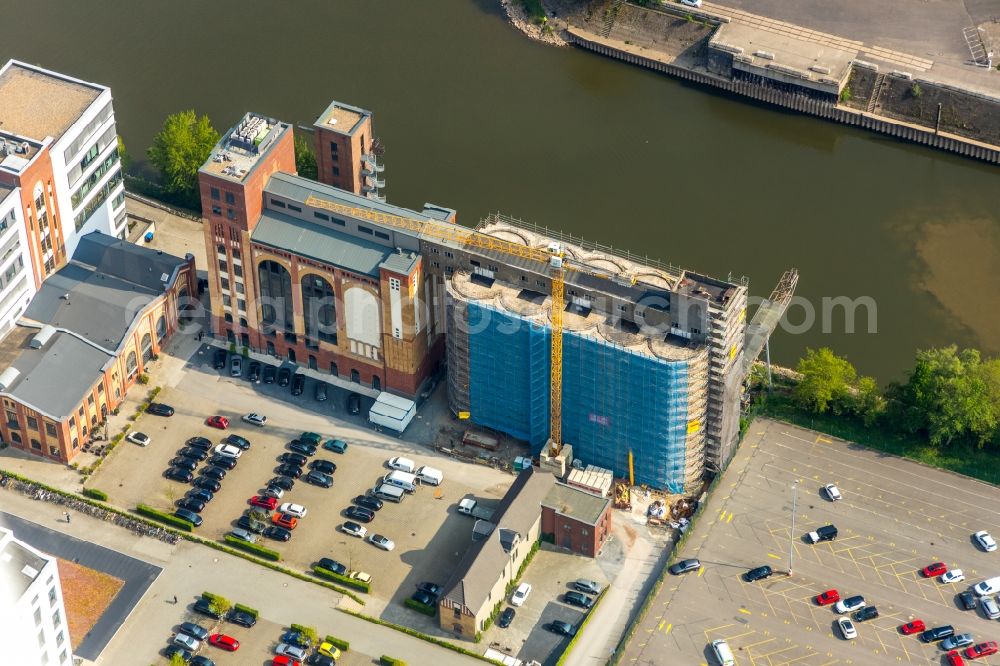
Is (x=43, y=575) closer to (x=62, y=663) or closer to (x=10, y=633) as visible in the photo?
(x=62, y=663)

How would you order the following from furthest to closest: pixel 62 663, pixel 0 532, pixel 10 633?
pixel 62 663 < pixel 0 532 < pixel 10 633

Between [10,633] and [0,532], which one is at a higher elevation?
[0,532]

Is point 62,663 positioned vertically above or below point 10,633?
above

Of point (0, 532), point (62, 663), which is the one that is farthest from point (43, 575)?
point (62, 663)

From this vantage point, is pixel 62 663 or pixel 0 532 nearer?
pixel 0 532

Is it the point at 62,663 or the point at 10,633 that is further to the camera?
the point at 62,663

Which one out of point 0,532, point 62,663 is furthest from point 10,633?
point 62,663

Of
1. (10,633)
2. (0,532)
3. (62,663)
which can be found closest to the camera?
(10,633)

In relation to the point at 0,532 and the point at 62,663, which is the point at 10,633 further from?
the point at 62,663

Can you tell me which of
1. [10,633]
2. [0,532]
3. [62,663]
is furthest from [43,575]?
[10,633]
